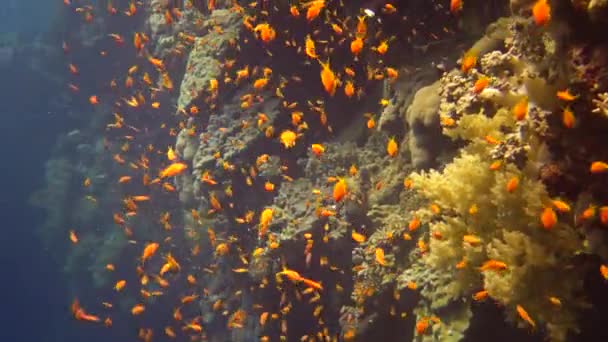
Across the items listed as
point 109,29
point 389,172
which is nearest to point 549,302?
point 389,172

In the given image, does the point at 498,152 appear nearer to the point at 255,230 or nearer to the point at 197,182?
the point at 255,230

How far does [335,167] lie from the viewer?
29.3ft

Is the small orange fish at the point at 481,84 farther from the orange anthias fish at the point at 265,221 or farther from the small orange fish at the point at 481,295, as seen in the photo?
the orange anthias fish at the point at 265,221

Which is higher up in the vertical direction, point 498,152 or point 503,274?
point 498,152

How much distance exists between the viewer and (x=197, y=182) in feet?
35.7

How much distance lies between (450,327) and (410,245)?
1.57 meters

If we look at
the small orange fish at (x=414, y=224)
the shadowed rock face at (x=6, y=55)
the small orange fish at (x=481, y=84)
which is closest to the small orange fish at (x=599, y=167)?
the small orange fish at (x=481, y=84)

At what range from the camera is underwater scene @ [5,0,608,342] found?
3.62 metres

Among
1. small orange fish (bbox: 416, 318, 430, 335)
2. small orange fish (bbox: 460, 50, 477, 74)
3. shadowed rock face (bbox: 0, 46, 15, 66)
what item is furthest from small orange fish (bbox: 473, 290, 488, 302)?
shadowed rock face (bbox: 0, 46, 15, 66)

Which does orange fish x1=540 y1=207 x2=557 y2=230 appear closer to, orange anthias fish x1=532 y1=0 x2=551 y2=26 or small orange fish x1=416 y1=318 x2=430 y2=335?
orange anthias fish x1=532 y1=0 x2=551 y2=26

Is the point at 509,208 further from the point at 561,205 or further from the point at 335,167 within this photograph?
the point at 335,167

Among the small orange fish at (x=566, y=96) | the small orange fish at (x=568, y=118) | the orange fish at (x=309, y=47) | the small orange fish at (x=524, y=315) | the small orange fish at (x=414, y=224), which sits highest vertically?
the orange fish at (x=309, y=47)

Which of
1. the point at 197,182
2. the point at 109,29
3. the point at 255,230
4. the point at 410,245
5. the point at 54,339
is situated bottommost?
the point at 54,339

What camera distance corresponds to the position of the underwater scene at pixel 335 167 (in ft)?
11.9
